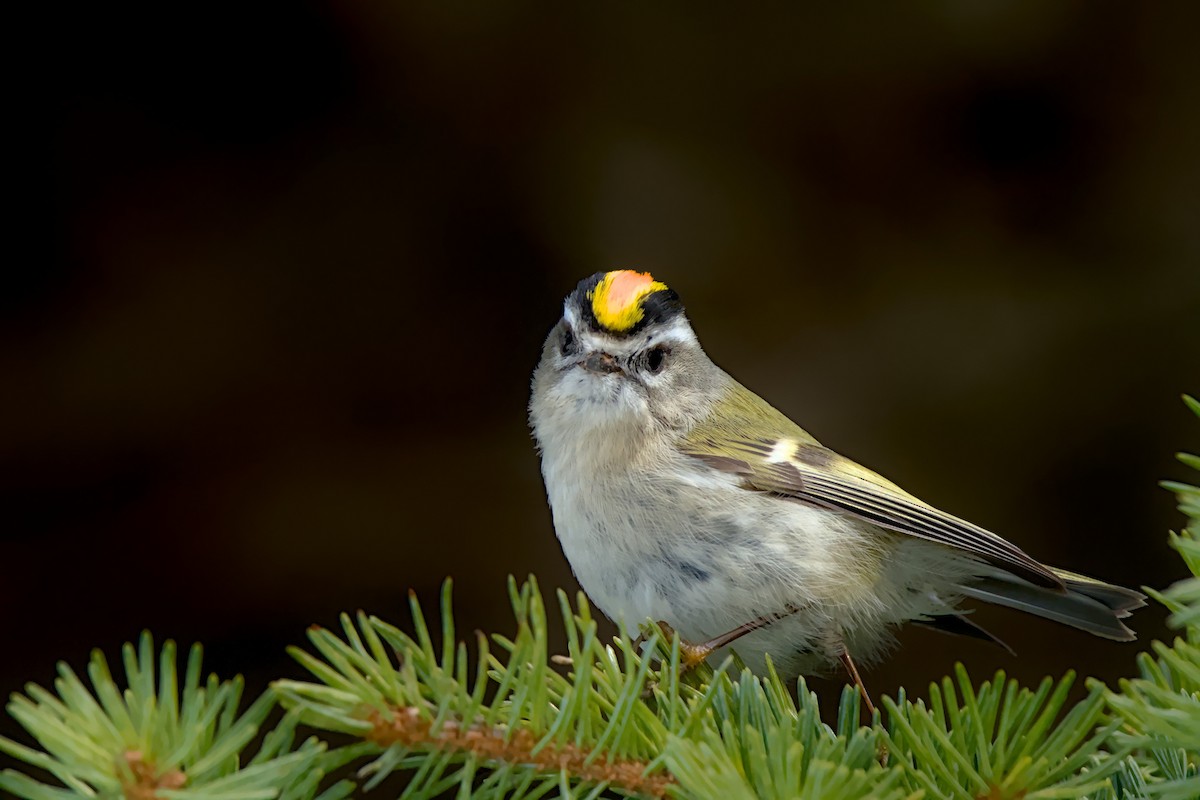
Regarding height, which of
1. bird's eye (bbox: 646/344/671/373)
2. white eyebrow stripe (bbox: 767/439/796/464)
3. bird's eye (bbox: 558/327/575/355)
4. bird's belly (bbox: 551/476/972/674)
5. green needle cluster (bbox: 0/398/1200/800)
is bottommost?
green needle cluster (bbox: 0/398/1200/800)

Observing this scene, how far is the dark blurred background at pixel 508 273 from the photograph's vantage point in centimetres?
164

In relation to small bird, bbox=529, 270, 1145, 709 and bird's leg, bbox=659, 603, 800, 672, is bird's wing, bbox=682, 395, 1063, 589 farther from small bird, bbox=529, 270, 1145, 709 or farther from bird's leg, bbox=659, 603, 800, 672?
bird's leg, bbox=659, 603, 800, 672

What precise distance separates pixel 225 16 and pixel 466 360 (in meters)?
0.62

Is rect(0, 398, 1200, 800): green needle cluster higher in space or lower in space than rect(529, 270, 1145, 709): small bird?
lower

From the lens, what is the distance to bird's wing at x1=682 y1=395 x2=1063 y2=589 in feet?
3.57

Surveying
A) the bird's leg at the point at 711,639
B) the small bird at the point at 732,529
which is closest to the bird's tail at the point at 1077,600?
the small bird at the point at 732,529

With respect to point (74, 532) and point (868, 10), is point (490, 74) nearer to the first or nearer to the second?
point (868, 10)

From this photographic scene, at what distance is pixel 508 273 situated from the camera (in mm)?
1777

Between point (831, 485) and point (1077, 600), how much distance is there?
0.87 ft

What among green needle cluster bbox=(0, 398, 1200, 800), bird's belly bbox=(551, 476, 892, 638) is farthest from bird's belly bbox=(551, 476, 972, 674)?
green needle cluster bbox=(0, 398, 1200, 800)

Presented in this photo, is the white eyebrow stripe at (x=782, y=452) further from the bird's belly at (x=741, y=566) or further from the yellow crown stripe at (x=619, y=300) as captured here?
the yellow crown stripe at (x=619, y=300)

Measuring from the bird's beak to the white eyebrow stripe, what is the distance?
0.66 ft

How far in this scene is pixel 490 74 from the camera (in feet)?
5.67

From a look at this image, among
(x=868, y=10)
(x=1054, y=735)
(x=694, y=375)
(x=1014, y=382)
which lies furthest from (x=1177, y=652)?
(x=868, y=10)
